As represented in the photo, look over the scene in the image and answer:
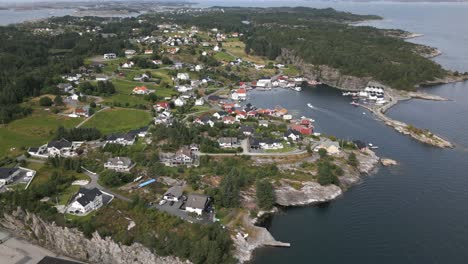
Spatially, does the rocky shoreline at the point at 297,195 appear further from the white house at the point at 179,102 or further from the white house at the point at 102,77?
the white house at the point at 102,77

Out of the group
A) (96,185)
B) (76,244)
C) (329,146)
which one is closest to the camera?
(76,244)

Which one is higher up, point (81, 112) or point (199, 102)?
point (199, 102)

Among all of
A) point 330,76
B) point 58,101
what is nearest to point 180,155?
point 58,101

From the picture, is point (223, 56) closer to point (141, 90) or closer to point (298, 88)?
point (298, 88)

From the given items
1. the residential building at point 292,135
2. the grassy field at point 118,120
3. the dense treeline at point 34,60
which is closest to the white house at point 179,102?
the grassy field at point 118,120

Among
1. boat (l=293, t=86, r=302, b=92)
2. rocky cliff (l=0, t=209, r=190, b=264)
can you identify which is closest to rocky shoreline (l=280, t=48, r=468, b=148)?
boat (l=293, t=86, r=302, b=92)

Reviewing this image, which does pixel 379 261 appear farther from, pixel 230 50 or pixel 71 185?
pixel 230 50
